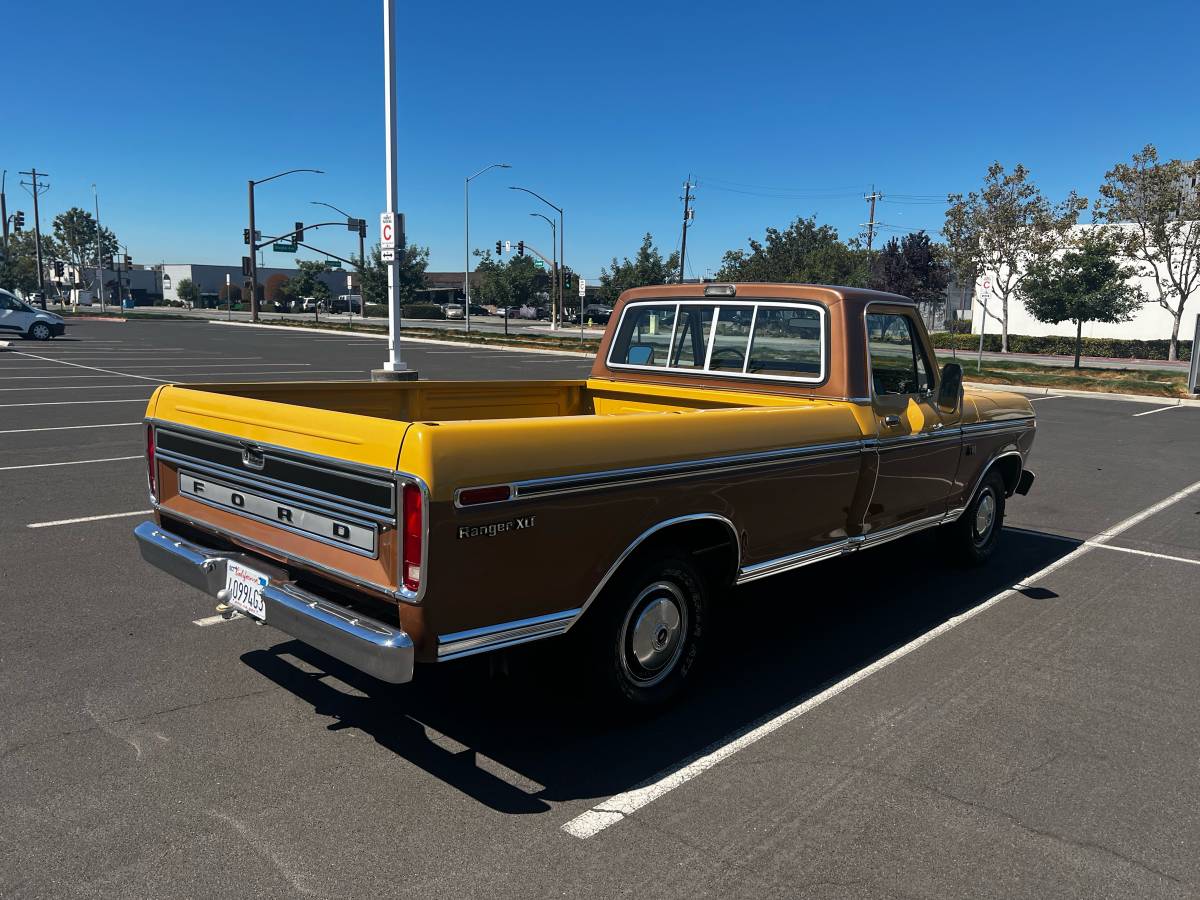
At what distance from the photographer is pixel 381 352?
33344 mm

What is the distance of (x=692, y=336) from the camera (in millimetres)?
5730

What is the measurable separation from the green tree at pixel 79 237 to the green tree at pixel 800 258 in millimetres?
75208

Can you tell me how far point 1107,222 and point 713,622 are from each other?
1340 inches

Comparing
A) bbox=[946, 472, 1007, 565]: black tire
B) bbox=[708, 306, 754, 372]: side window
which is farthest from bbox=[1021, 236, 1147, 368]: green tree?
bbox=[708, 306, 754, 372]: side window

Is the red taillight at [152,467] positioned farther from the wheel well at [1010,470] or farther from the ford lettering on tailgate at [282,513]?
the wheel well at [1010,470]

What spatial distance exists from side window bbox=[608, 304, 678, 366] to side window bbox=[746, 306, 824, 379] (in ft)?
2.20

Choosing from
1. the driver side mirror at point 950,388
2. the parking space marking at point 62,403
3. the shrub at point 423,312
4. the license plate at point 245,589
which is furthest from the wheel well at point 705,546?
the shrub at point 423,312

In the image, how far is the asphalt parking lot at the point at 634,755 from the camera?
9.68ft

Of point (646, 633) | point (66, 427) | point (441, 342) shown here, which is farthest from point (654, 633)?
point (441, 342)

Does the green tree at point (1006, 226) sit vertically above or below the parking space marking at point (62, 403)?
above

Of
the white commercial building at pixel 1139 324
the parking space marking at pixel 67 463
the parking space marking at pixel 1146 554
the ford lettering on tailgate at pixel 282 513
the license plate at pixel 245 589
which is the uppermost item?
the white commercial building at pixel 1139 324

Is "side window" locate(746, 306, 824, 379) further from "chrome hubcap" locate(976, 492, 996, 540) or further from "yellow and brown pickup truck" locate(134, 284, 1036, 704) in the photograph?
"chrome hubcap" locate(976, 492, 996, 540)

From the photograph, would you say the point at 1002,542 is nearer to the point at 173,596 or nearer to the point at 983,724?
the point at 983,724

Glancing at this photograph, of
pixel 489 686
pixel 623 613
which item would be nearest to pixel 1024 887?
pixel 623 613
